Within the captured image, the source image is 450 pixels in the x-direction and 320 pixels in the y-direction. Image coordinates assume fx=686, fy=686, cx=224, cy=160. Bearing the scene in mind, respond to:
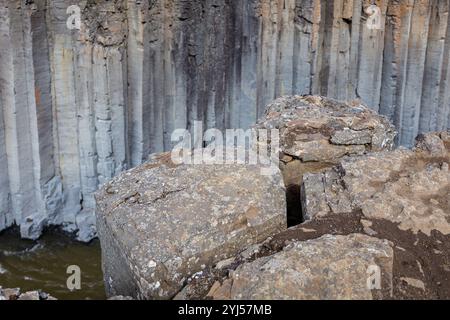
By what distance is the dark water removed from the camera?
758cm

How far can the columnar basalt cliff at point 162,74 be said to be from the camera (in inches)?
311

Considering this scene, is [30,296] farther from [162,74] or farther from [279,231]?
[162,74]

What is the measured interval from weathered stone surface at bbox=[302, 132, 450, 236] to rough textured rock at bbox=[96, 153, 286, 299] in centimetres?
27

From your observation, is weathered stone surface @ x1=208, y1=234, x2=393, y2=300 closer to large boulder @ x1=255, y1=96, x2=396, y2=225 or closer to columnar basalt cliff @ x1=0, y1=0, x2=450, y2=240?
large boulder @ x1=255, y1=96, x2=396, y2=225

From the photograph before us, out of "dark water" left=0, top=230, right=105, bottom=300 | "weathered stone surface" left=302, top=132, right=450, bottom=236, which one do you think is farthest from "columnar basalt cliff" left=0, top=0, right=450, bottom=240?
"weathered stone surface" left=302, top=132, right=450, bottom=236

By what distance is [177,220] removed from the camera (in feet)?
11.4

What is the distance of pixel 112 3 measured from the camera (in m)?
7.97

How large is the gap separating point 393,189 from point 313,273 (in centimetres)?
100

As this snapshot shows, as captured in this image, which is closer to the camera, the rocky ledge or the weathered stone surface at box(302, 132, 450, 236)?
the rocky ledge

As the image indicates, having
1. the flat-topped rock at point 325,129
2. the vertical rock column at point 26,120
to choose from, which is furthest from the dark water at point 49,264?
the flat-topped rock at point 325,129

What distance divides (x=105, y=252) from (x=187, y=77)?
209 inches

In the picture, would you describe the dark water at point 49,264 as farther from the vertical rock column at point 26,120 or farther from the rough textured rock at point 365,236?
the rough textured rock at point 365,236

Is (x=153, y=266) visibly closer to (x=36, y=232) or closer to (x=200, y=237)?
(x=200, y=237)

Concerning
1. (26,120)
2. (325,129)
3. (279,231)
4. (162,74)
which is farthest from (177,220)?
(162,74)
